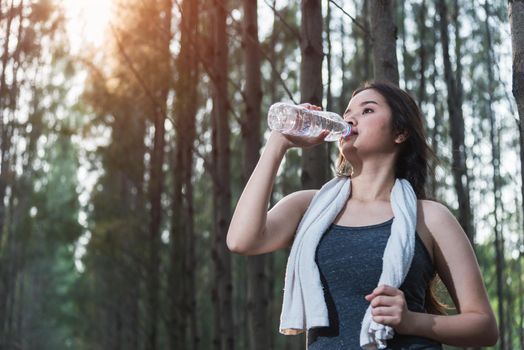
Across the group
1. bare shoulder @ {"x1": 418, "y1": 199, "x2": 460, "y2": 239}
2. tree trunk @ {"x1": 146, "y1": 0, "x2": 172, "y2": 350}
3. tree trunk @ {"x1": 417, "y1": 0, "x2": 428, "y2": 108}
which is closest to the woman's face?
bare shoulder @ {"x1": 418, "y1": 199, "x2": 460, "y2": 239}

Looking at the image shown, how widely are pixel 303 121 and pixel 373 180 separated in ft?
0.87

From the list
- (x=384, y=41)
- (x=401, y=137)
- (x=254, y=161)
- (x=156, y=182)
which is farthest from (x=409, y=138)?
(x=156, y=182)

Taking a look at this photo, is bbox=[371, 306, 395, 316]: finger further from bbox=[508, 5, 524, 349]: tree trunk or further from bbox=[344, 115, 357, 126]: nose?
bbox=[508, 5, 524, 349]: tree trunk

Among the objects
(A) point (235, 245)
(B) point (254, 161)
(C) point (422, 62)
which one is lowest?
(A) point (235, 245)

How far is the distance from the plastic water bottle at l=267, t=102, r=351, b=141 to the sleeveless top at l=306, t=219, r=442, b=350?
303 mm

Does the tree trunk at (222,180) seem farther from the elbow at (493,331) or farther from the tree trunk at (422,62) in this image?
the elbow at (493,331)

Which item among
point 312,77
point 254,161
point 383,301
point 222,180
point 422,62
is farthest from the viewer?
point 222,180

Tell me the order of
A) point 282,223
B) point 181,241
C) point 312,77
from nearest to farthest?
point 282,223 < point 312,77 < point 181,241

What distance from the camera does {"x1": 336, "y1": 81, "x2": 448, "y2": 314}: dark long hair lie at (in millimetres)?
2504

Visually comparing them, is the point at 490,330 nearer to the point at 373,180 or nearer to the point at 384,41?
the point at 373,180

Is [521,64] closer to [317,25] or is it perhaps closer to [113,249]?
[317,25]

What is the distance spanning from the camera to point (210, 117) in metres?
10.6

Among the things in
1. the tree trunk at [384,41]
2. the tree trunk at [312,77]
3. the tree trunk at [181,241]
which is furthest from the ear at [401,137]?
the tree trunk at [181,241]

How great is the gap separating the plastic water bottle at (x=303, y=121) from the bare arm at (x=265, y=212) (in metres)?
0.06
